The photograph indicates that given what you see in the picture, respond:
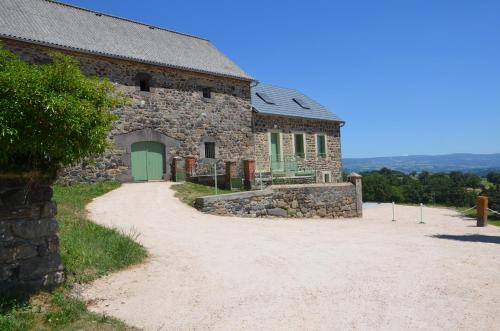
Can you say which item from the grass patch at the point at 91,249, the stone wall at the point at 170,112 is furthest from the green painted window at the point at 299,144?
the grass patch at the point at 91,249

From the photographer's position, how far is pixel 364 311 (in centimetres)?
467

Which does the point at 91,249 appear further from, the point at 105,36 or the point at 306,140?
the point at 306,140

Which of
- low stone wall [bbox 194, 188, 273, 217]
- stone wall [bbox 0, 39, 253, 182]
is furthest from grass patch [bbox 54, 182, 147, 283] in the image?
stone wall [bbox 0, 39, 253, 182]

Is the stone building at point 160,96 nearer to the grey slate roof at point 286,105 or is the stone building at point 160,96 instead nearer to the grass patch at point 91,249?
the grey slate roof at point 286,105

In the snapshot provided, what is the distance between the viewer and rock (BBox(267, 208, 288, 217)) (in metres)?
13.4

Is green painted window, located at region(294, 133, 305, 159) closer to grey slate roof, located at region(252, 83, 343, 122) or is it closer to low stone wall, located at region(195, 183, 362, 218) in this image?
grey slate roof, located at region(252, 83, 343, 122)

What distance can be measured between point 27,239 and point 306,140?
18.9 m

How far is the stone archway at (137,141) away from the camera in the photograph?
1560 centimetres

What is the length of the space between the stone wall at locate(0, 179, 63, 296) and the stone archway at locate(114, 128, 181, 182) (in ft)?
36.7

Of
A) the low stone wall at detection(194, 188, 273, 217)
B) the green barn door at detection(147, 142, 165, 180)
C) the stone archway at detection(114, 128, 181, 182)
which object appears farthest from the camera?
the green barn door at detection(147, 142, 165, 180)

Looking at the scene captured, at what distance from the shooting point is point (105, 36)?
16453 millimetres

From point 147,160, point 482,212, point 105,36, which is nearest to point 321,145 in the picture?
point 482,212

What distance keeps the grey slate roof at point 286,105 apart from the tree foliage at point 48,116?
15.7 m

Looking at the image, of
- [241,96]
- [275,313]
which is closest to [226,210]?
[275,313]
